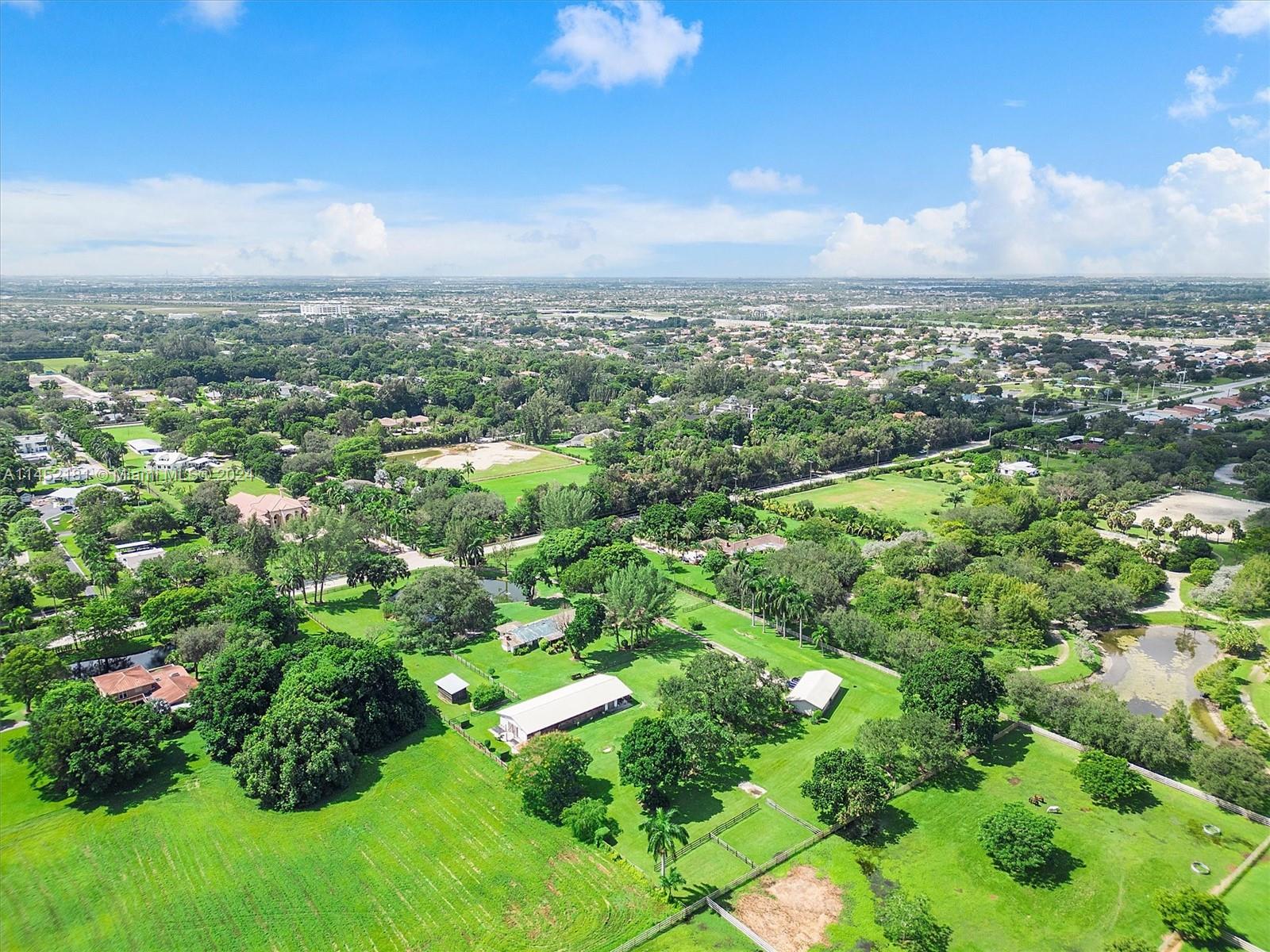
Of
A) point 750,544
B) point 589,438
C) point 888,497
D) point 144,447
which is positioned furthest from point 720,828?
point 144,447

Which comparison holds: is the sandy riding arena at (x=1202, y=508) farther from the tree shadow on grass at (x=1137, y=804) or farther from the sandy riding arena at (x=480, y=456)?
the sandy riding arena at (x=480, y=456)

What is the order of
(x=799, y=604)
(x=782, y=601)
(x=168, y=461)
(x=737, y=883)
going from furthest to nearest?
(x=168, y=461) → (x=782, y=601) → (x=799, y=604) → (x=737, y=883)

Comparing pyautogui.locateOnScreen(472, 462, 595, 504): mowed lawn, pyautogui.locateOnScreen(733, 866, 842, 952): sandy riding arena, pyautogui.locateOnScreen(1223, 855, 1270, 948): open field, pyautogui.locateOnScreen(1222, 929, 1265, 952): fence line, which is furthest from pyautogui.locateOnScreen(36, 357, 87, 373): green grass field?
pyautogui.locateOnScreen(1223, 855, 1270, 948): open field

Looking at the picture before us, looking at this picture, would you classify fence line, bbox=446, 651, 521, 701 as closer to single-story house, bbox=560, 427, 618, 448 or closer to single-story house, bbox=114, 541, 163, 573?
single-story house, bbox=114, 541, 163, 573

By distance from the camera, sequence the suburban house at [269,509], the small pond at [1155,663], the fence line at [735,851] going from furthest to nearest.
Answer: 1. the suburban house at [269,509]
2. the small pond at [1155,663]
3. the fence line at [735,851]

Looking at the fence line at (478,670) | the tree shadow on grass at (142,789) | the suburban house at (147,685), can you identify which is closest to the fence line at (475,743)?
the fence line at (478,670)

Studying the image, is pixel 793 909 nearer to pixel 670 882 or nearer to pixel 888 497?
pixel 670 882

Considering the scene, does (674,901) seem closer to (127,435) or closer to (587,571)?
(587,571)
